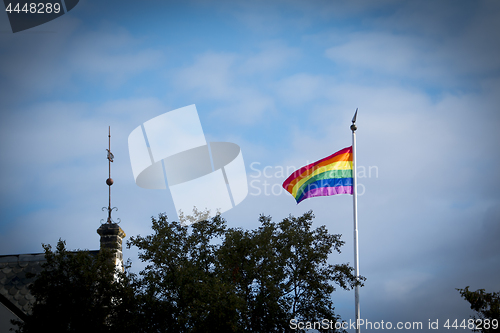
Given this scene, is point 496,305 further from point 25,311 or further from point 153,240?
point 25,311

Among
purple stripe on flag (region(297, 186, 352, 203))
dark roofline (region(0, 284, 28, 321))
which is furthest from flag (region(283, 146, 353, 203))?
dark roofline (region(0, 284, 28, 321))

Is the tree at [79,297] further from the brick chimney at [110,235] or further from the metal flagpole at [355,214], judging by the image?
the metal flagpole at [355,214]

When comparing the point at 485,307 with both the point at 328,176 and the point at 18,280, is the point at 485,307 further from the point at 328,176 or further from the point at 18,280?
the point at 18,280

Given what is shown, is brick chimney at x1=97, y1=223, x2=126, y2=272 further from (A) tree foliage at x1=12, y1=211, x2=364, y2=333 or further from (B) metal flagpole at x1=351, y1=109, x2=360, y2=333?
(B) metal flagpole at x1=351, y1=109, x2=360, y2=333

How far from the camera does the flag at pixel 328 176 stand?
80.2ft

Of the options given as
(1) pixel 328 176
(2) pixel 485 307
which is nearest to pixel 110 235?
(1) pixel 328 176

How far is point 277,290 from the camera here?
65.9 feet

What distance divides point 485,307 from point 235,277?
35.2 feet

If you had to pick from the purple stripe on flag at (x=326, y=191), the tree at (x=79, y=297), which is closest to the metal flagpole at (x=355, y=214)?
the purple stripe on flag at (x=326, y=191)

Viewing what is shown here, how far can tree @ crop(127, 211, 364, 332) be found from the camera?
18688 mm

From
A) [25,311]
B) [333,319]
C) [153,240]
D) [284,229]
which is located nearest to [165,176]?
[153,240]

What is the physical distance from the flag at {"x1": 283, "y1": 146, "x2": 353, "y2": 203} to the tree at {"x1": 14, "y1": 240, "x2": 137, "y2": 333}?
9.73 m

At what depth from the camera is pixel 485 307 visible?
2111 centimetres

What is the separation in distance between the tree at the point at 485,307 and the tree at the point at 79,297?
1405cm
